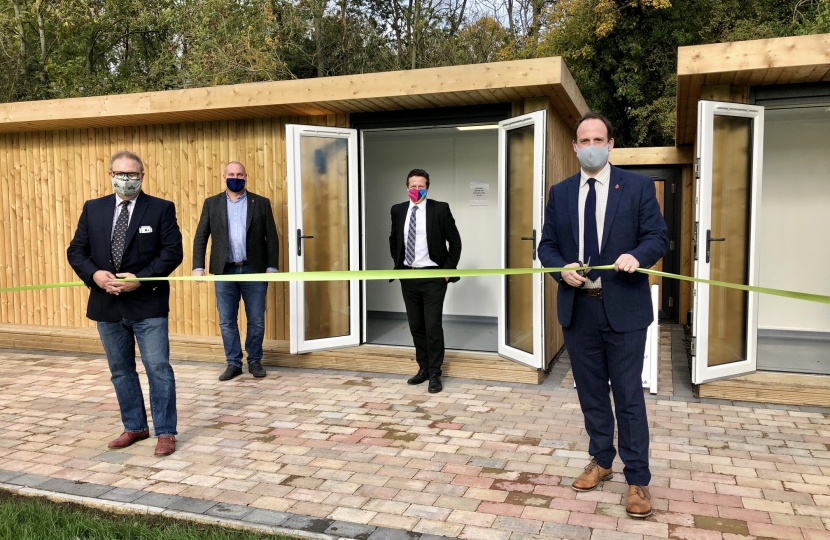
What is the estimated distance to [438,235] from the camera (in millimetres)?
5840

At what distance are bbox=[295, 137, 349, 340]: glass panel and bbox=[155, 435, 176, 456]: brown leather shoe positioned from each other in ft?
8.06

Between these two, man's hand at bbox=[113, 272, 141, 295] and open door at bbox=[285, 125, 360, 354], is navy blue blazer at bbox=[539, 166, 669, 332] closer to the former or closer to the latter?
man's hand at bbox=[113, 272, 141, 295]

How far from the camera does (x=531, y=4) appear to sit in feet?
72.1

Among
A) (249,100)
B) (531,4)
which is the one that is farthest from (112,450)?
(531,4)

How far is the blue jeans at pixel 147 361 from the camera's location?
4164mm

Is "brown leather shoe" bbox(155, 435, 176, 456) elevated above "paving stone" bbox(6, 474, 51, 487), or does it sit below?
above

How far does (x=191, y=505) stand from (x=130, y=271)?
1.47 meters

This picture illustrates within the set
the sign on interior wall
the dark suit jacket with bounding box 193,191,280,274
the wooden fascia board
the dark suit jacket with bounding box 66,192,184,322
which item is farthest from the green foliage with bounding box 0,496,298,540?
the wooden fascia board

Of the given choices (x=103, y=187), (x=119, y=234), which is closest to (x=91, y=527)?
(x=119, y=234)

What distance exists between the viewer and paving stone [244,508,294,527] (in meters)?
3.17

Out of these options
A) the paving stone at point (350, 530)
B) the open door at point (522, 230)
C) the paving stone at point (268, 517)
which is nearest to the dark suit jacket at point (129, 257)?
the paving stone at point (268, 517)

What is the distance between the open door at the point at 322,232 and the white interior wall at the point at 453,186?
2.44m

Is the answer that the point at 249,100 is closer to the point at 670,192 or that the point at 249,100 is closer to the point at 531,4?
the point at 670,192

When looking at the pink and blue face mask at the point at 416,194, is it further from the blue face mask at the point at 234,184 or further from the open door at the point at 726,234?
the open door at the point at 726,234
